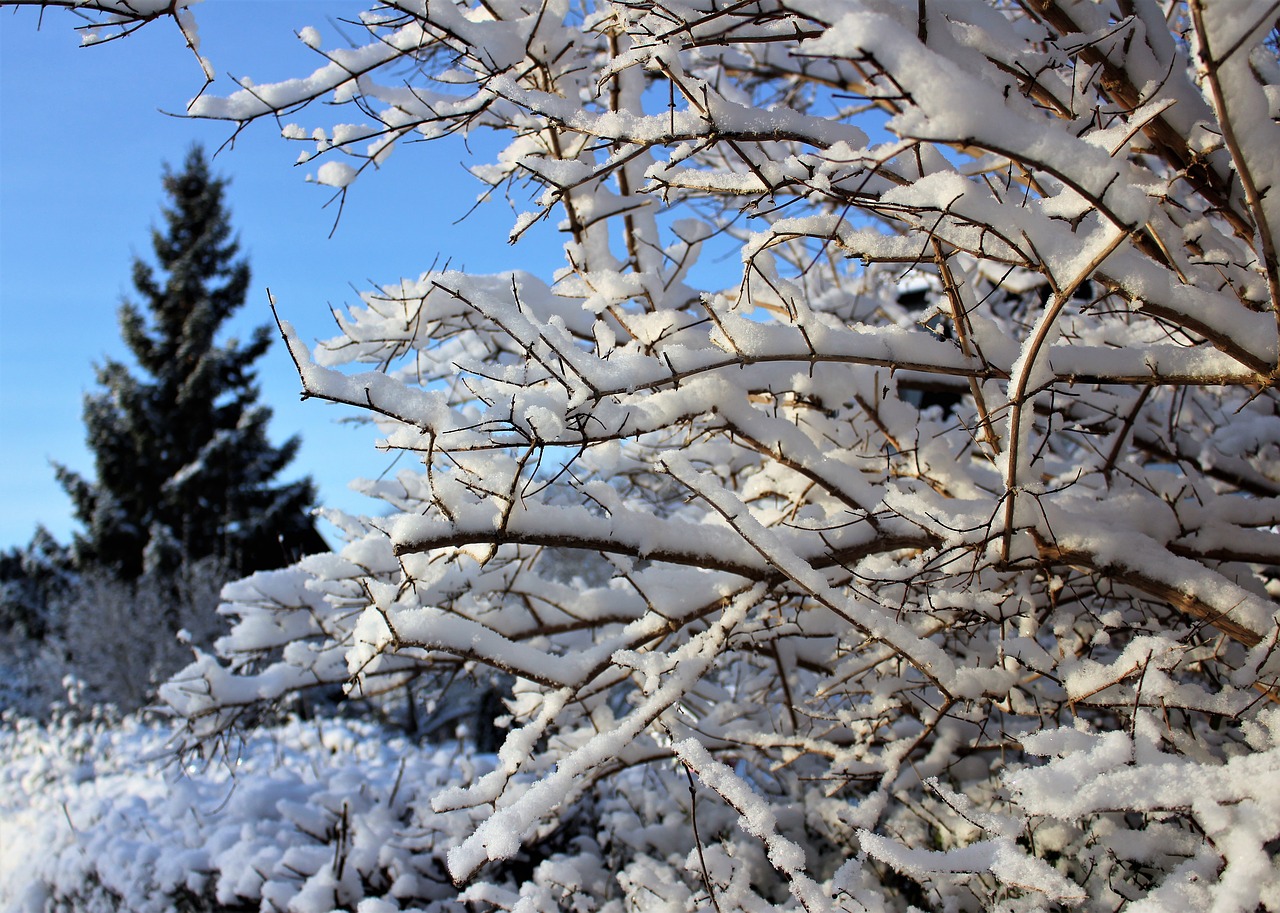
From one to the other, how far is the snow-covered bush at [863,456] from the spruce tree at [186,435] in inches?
653

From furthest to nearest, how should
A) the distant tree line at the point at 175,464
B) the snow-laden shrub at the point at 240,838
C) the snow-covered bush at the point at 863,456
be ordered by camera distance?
the distant tree line at the point at 175,464, the snow-laden shrub at the point at 240,838, the snow-covered bush at the point at 863,456

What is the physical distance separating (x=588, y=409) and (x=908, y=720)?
5.99ft

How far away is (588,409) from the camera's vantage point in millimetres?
1602

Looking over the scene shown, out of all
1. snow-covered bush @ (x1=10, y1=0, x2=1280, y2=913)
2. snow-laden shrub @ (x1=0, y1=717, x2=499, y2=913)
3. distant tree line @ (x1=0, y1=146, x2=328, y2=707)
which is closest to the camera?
snow-covered bush @ (x1=10, y1=0, x2=1280, y2=913)

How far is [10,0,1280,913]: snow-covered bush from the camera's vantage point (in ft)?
4.39

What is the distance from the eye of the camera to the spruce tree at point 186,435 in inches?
733

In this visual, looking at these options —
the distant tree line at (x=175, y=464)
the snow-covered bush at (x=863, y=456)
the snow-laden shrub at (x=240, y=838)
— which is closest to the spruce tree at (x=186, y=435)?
the distant tree line at (x=175, y=464)

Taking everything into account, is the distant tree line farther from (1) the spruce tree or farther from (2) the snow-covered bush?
(2) the snow-covered bush

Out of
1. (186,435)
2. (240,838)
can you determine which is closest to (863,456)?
(240,838)

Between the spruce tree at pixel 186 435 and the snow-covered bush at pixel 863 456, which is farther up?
the spruce tree at pixel 186 435

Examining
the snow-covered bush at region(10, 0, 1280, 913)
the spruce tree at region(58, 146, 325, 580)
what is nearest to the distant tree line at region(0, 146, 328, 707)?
the spruce tree at region(58, 146, 325, 580)

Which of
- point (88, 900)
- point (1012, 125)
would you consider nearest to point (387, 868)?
point (88, 900)

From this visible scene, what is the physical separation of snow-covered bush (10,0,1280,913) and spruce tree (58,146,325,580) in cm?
1658

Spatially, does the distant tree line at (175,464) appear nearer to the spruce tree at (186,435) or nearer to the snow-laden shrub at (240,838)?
the spruce tree at (186,435)
